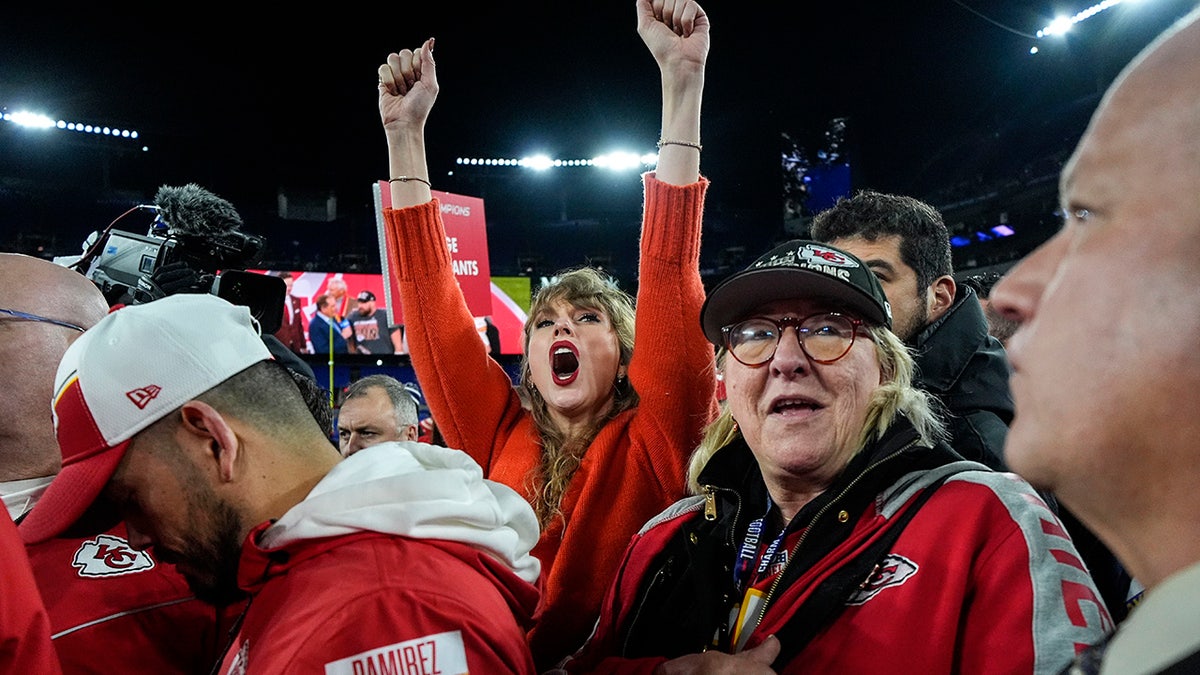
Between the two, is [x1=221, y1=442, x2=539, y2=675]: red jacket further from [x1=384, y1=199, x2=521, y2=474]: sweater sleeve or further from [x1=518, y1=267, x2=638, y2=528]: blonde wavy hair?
[x1=384, y1=199, x2=521, y2=474]: sweater sleeve

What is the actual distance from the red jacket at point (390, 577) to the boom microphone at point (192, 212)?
1.58 metres

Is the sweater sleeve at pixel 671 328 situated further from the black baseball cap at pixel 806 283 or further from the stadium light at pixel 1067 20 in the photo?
the stadium light at pixel 1067 20

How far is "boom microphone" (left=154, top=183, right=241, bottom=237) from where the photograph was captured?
2484 millimetres

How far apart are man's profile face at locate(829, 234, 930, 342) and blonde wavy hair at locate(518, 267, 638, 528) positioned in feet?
2.33

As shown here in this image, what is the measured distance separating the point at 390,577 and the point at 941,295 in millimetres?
1987

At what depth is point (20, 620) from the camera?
109 centimetres

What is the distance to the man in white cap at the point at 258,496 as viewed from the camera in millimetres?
1087

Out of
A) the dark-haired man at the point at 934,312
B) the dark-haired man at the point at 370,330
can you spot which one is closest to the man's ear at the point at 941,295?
the dark-haired man at the point at 934,312

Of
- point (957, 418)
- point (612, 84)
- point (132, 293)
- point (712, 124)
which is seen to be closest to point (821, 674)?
point (957, 418)

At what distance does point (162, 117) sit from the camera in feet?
39.8

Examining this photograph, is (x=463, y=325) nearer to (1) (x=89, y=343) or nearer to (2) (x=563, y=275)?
(2) (x=563, y=275)

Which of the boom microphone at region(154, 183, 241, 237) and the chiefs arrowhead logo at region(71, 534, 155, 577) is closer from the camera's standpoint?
the chiefs arrowhead logo at region(71, 534, 155, 577)

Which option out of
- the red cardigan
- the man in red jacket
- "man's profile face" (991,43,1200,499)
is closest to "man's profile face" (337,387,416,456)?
the red cardigan

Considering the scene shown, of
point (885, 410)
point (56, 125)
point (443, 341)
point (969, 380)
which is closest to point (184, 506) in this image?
point (443, 341)
